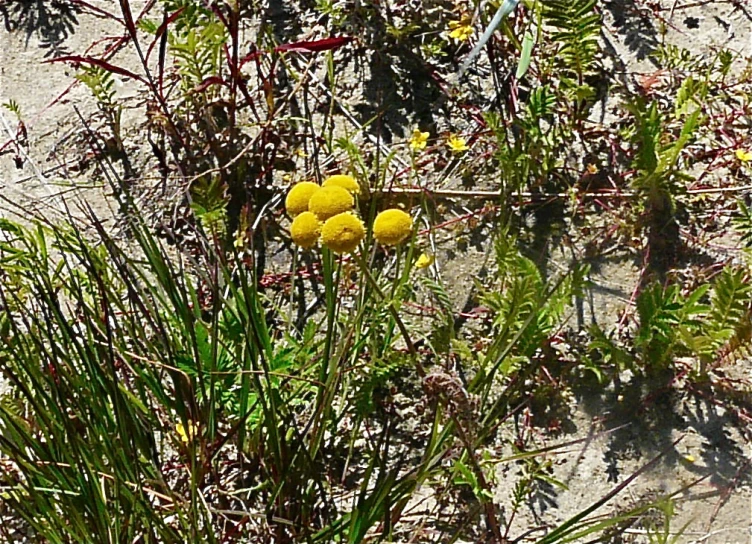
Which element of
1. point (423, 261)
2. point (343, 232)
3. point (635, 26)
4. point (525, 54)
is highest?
point (635, 26)

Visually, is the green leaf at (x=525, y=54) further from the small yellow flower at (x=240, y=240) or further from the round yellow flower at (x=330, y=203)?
the round yellow flower at (x=330, y=203)

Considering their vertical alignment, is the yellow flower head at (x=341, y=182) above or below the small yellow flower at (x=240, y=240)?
below

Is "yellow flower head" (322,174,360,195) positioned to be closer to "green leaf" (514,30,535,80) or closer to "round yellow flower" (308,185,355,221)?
"round yellow flower" (308,185,355,221)

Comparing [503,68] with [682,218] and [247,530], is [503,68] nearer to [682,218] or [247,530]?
[682,218]

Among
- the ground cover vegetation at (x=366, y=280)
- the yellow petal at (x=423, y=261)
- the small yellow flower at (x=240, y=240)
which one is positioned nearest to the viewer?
the ground cover vegetation at (x=366, y=280)

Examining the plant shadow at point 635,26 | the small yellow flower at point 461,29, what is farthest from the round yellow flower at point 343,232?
the plant shadow at point 635,26

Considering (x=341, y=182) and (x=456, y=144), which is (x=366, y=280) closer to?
(x=341, y=182)

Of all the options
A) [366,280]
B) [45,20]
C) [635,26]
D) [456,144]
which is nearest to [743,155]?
[635,26]

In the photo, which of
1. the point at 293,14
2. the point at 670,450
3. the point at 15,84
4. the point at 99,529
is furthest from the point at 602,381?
the point at 15,84
